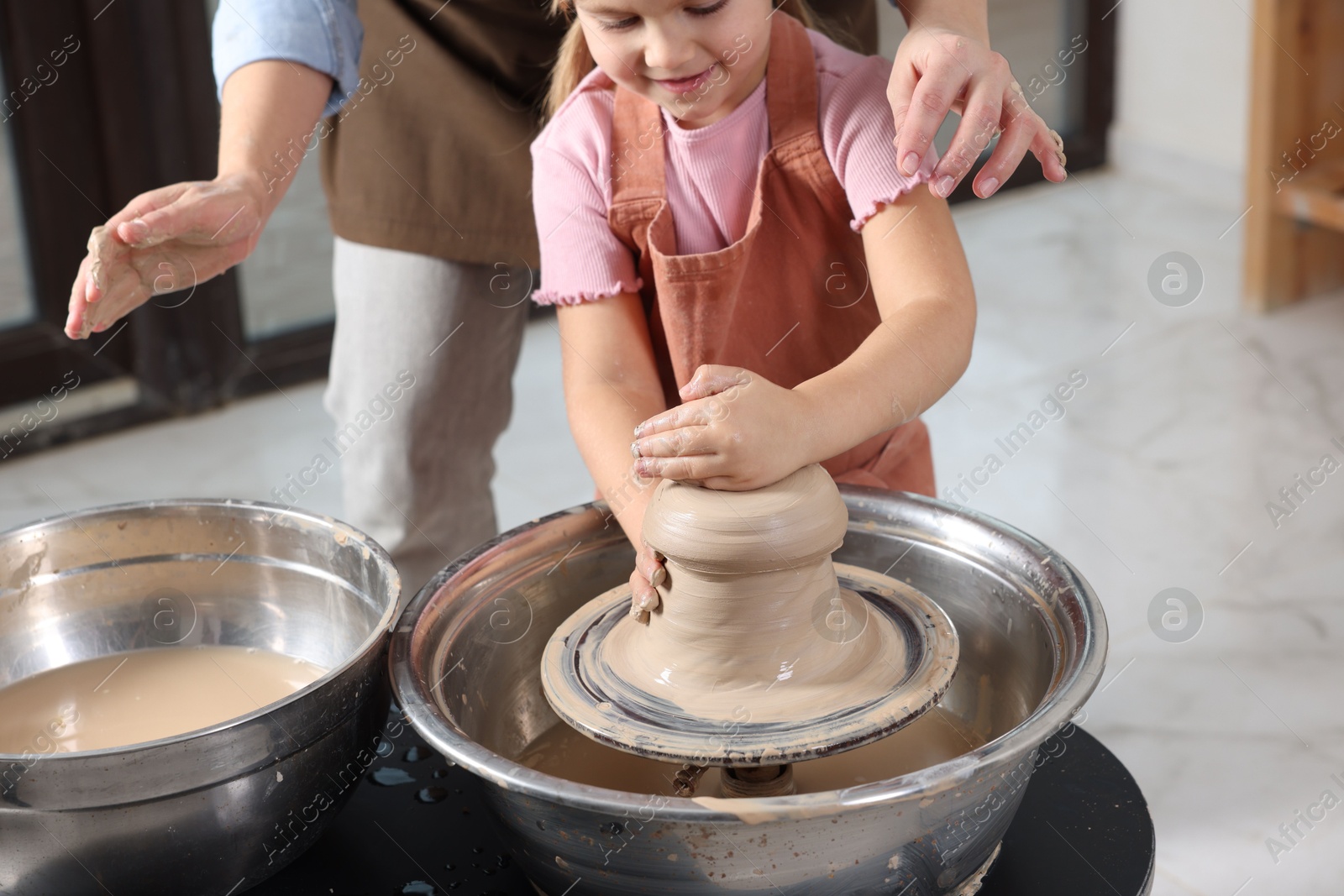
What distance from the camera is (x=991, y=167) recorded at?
2.82 ft

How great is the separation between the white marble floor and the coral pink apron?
0.76 metres

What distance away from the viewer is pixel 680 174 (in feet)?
3.44

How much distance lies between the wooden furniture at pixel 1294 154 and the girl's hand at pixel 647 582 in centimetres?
209

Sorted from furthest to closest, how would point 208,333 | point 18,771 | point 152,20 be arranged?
point 208,333 < point 152,20 < point 18,771

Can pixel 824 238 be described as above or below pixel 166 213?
below

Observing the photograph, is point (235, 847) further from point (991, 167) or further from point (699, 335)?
point (991, 167)

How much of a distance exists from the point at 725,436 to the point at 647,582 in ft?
0.42

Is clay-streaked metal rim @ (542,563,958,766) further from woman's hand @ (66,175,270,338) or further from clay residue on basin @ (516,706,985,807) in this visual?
woman's hand @ (66,175,270,338)

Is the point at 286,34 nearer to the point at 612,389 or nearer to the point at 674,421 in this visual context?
the point at 612,389

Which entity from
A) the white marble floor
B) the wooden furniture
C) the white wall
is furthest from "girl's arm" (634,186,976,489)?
the white wall

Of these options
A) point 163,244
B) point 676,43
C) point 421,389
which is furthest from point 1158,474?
point 163,244

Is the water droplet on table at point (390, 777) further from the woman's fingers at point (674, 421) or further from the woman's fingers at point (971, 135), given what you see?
the woman's fingers at point (971, 135)

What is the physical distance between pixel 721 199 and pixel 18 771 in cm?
61

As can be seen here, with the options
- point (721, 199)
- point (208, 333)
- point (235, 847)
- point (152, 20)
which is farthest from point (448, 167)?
point (208, 333)
